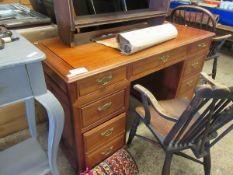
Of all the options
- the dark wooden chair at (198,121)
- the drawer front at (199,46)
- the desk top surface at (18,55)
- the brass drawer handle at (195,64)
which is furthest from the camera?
the brass drawer handle at (195,64)

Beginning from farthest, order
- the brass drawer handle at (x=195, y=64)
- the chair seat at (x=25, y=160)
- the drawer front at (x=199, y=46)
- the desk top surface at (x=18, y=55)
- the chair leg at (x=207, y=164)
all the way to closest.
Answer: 1. the brass drawer handle at (x=195, y=64)
2. the drawer front at (x=199, y=46)
3. the chair leg at (x=207, y=164)
4. the chair seat at (x=25, y=160)
5. the desk top surface at (x=18, y=55)

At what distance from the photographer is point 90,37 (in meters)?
1.23

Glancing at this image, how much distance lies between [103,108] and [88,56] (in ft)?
0.97

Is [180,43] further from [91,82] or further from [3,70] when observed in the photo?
[3,70]

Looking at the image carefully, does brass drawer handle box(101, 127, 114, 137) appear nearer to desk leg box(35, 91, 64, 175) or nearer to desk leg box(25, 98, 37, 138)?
desk leg box(35, 91, 64, 175)

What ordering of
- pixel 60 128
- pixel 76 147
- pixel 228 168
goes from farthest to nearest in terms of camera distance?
pixel 228 168, pixel 76 147, pixel 60 128

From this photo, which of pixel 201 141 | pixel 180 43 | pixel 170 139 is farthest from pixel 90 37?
pixel 201 141

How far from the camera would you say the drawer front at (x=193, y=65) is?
1543 millimetres

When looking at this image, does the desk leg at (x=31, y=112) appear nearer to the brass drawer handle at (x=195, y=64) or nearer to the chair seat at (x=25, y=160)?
the chair seat at (x=25, y=160)

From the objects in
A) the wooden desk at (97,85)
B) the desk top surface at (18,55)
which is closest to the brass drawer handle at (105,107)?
the wooden desk at (97,85)

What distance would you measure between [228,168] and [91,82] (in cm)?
117

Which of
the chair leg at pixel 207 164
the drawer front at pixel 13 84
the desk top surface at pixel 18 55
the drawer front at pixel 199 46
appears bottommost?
the chair leg at pixel 207 164

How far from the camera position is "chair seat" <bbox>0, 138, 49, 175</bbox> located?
1.07m

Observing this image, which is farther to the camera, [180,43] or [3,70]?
[180,43]
